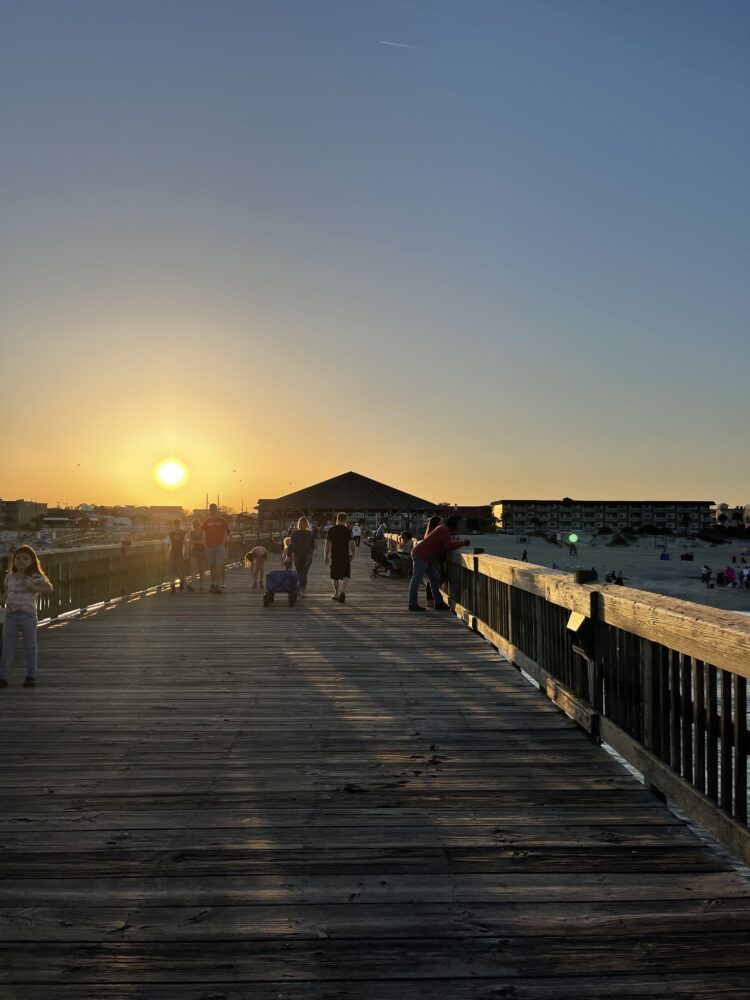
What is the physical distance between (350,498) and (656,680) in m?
46.2

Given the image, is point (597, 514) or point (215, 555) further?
point (597, 514)

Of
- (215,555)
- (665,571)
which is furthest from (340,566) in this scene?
(665,571)

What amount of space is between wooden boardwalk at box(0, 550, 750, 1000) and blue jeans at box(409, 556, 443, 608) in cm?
631

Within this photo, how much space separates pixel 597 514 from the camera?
650 ft

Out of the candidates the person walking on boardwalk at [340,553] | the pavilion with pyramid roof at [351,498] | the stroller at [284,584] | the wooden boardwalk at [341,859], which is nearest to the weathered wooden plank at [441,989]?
the wooden boardwalk at [341,859]

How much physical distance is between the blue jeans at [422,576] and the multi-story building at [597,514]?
6930 inches

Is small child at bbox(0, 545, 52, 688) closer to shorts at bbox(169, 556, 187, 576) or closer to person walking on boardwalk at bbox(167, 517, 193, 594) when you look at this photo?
person walking on boardwalk at bbox(167, 517, 193, 594)

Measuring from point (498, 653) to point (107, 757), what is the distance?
5.18 meters

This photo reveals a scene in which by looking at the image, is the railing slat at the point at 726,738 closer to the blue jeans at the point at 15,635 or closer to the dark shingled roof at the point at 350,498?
the blue jeans at the point at 15,635

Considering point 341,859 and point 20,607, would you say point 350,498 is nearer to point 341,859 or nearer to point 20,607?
point 20,607

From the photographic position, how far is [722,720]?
3486 mm

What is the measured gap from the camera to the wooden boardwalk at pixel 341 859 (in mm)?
2596

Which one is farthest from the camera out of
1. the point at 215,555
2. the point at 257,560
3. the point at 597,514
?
the point at 597,514

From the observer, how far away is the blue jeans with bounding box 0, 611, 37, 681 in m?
7.33
